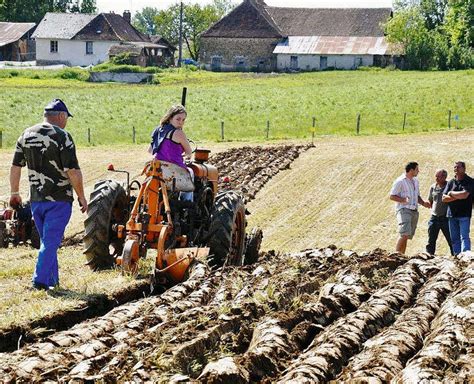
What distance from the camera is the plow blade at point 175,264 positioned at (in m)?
9.97

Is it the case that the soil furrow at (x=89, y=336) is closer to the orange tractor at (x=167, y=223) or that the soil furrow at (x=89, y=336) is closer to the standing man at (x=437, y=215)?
the orange tractor at (x=167, y=223)

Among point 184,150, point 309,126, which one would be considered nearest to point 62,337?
point 184,150

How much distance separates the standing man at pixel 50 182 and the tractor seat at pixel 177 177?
1445mm

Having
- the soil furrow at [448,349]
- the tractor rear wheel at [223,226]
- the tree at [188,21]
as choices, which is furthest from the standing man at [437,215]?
the tree at [188,21]

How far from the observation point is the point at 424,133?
35.0 m

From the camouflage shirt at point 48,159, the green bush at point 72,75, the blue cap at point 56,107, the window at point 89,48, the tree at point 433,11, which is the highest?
the tree at point 433,11

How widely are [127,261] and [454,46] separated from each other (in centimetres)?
7023

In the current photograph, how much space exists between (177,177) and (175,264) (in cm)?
115

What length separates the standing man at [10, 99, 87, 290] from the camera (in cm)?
923

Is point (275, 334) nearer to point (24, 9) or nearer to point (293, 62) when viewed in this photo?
point (293, 62)

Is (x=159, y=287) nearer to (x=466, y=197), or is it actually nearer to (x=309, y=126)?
(x=466, y=197)

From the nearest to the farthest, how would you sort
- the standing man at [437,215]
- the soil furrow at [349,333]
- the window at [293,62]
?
the soil furrow at [349,333]
the standing man at [437,215]
the window at [293,62]

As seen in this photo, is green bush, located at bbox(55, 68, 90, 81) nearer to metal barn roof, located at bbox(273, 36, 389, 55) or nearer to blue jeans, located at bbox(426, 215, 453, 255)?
metal barn roof, located at bbox(273, 36, 389, 55)

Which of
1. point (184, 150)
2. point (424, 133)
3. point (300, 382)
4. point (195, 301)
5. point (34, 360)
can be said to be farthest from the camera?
point (424, 133)
